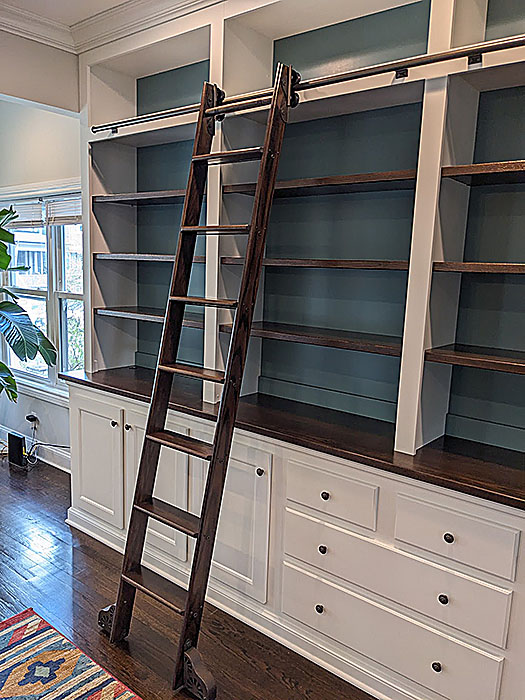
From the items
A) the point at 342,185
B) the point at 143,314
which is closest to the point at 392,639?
the point at 342,185

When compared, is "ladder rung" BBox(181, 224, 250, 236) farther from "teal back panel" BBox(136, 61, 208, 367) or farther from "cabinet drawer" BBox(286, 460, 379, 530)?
"cabinet drawer" BBox(286, 460, 379, 530)

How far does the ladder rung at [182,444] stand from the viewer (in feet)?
6.93

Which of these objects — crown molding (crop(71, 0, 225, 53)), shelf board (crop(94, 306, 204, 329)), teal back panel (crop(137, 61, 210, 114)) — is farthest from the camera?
teal back panel (crop(137, 61, 210, 114))

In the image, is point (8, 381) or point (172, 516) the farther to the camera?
point (8, 381)

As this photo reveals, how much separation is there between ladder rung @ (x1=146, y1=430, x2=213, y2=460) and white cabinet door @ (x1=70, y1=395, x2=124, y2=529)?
72 cm

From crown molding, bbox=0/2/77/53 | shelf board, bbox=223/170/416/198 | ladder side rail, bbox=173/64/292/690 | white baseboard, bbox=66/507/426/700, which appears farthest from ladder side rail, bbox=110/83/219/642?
crown molding, bbox=0/2/77/53

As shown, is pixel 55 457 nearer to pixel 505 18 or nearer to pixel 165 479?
pixel 165 479

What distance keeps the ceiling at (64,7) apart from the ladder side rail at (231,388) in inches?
48.4

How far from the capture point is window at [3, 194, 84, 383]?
4035 millimetres

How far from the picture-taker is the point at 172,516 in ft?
7.22

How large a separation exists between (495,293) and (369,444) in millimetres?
764

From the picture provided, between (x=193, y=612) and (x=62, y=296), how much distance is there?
2799 mm

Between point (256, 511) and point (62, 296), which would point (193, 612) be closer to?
point (256, 511)

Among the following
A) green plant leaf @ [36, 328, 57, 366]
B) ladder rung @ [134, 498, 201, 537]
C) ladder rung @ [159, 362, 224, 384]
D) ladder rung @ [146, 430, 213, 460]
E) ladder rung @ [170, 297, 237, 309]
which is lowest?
ladder rung @ [134, 498, 201, 537]
